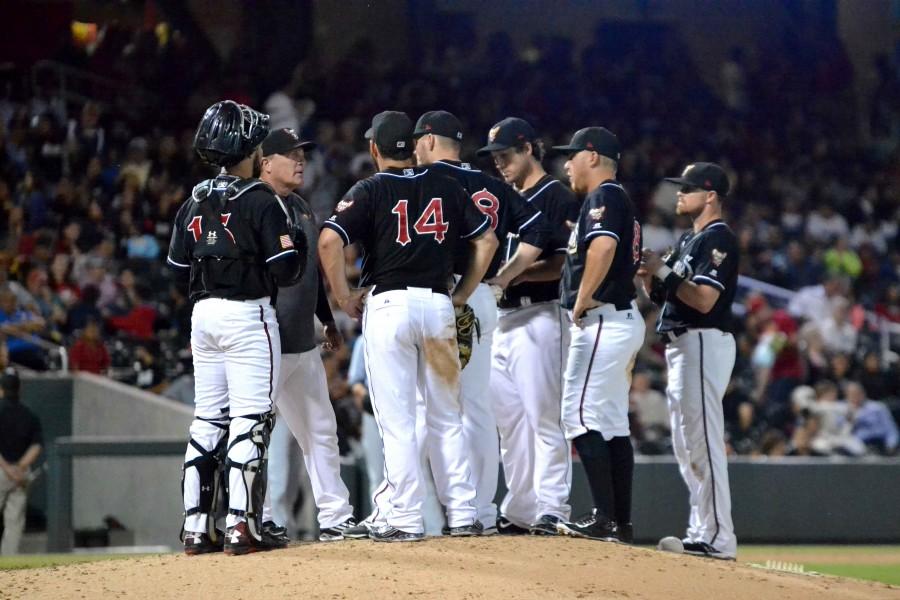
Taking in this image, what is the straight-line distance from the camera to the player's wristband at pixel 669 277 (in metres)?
7.21

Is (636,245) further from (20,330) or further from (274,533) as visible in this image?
(20,330)

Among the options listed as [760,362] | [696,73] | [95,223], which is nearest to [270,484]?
[95,223]

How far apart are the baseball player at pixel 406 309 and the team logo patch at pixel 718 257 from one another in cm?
180

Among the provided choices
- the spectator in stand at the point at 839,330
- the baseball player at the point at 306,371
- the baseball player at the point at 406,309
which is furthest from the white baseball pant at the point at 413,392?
the spectator in stand at the point at 839,330

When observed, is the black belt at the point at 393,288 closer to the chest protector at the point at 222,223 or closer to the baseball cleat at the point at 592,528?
the chest protector at the point at 222,223

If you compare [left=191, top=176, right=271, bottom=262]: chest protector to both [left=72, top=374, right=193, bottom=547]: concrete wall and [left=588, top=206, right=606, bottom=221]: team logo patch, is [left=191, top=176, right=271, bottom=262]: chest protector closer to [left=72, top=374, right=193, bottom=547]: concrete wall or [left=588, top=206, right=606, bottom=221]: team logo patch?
[left=588, top=206, right=606, bottom=221]: team logo patch

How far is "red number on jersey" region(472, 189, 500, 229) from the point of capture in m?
6.61


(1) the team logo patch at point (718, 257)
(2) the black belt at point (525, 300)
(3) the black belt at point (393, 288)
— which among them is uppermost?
(1) the team logo patch at point (718, 257)

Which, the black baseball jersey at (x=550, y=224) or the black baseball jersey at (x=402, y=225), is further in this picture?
the black baseball jersey at (x=550, y=224)

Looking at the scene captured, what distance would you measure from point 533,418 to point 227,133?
6.76 feet

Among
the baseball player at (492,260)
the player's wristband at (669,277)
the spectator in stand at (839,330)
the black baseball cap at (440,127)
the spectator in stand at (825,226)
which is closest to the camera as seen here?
the baseball player at (492,260)

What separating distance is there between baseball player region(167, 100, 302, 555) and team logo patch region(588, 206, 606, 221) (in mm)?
1597

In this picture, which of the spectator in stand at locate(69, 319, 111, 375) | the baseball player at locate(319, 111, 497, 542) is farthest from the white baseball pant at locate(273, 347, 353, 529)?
the spectator in stand at locate(69, 319, 111, 375)

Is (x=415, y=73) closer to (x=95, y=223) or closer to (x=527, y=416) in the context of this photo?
(x=95, y=223)
